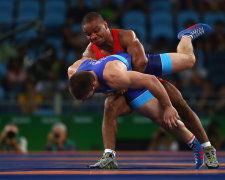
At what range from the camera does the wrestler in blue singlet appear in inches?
153

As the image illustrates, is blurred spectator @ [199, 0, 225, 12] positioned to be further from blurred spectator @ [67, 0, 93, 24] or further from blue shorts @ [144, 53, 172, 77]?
blue shorts @ [144, 53, 172, 77]

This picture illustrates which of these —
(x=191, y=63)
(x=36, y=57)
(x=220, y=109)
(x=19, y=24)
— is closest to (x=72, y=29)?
(x=19, y=24)

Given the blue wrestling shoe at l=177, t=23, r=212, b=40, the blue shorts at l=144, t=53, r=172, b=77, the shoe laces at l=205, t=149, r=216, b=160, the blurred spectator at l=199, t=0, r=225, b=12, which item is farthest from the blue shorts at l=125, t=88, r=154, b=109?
the blurred spectator at l=199, t=0, r=225, b=12

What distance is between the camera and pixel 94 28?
164 inches

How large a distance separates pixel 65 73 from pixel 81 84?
582 centimetres

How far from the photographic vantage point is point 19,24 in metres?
11.1

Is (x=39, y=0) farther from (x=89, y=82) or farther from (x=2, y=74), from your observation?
(x=89, y=82)

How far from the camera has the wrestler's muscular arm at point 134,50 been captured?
433 centimetres

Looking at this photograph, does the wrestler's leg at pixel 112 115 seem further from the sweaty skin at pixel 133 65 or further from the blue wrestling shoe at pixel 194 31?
the blue wrestling shoe at pixel 194 31

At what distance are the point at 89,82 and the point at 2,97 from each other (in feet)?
17.5

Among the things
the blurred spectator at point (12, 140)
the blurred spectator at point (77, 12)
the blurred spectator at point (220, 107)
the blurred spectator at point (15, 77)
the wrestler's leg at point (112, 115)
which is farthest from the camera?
the blurred spectator at point (77, 12)

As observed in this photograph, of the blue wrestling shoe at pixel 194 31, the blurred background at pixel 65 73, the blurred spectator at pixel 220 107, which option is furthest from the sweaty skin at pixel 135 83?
the blurred spectator at pixel 220 107

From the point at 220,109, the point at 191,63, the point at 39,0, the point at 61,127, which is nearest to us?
the point at 191,63

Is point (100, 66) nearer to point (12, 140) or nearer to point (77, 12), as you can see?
point (12, 140)
